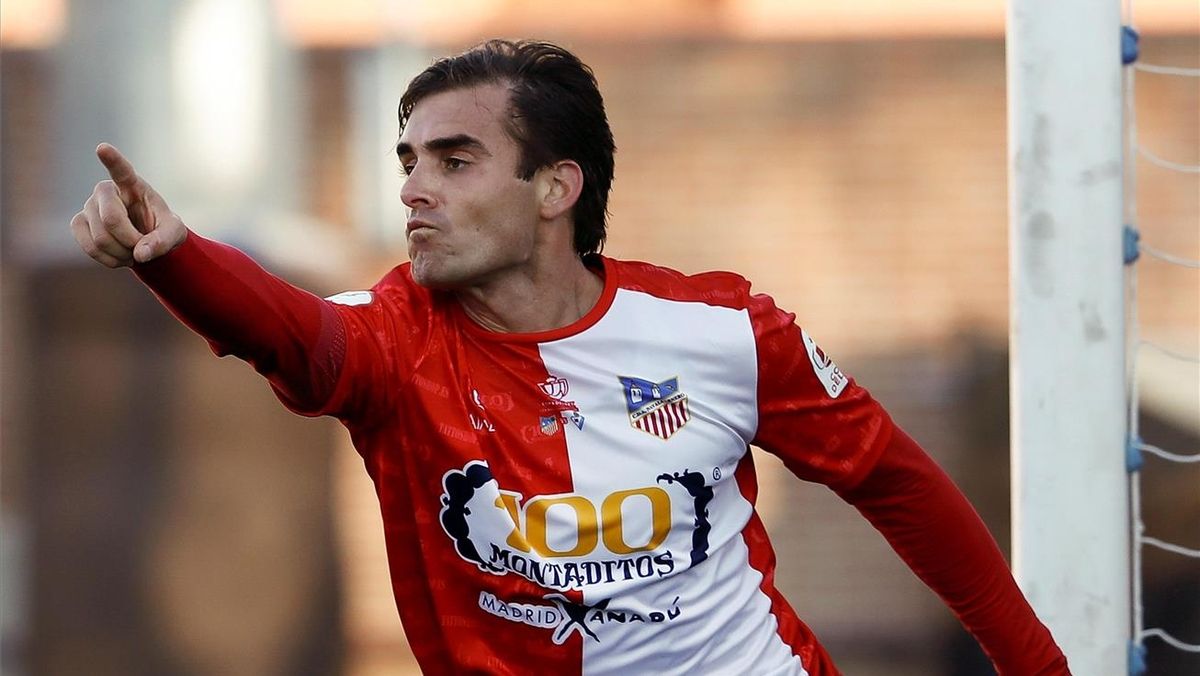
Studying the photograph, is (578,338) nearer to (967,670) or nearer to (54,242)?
(54,242)

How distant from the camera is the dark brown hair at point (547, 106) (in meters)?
2.59

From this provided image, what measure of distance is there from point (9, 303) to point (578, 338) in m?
5.98

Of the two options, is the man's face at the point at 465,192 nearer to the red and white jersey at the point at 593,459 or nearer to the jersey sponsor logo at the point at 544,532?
the red and white jersey at the point at 593,459

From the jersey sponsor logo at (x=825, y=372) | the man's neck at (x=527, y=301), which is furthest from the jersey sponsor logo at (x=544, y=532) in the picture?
the jersey sponsor logo at (x=825, y=372)

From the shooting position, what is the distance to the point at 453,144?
250cm

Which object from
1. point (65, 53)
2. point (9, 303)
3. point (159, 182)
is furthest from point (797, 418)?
point (9, 303)

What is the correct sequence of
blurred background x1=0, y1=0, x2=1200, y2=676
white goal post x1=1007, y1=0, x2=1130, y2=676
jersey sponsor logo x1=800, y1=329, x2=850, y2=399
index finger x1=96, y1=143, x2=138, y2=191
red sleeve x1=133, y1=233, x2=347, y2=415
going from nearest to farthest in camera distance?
index finger x1=96, y1=143, x2=138, y2=191
red sleeve x1=133, y1=233, x2=347, y2=415
jersey sponsor logo x1=800, y1=329, x2=850, y2=399
white goal post x1=1007, y1=0, x2=1130, y2=676
blurred background x1=0, y1=0, x2=1200, y2=676

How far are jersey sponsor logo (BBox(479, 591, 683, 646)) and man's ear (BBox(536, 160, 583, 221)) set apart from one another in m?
0.60

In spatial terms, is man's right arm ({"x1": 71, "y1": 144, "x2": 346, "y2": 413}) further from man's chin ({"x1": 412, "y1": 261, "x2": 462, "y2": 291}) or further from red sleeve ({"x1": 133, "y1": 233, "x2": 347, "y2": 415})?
man's chin ({"x1": 412, "y1": 261, "x2": 462, "y2": 291})

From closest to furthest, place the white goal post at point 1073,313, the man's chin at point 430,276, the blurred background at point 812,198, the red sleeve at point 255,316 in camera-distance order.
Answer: the red sleeve at point 255,316
the man's chin at point 430,276
the white goal post at point 1073,313
the blurred background at point 812,198

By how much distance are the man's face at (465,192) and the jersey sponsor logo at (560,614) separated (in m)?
0.47

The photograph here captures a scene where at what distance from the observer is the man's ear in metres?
2.63

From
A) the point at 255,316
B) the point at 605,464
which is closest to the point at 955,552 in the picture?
the point at 605,464

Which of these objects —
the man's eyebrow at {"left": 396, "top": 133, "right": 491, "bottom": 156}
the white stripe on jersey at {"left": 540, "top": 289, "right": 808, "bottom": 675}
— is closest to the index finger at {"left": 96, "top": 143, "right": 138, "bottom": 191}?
the man's eyebrow at {"left": 396, "top": 133, "right": 491, "bottom": 156}
